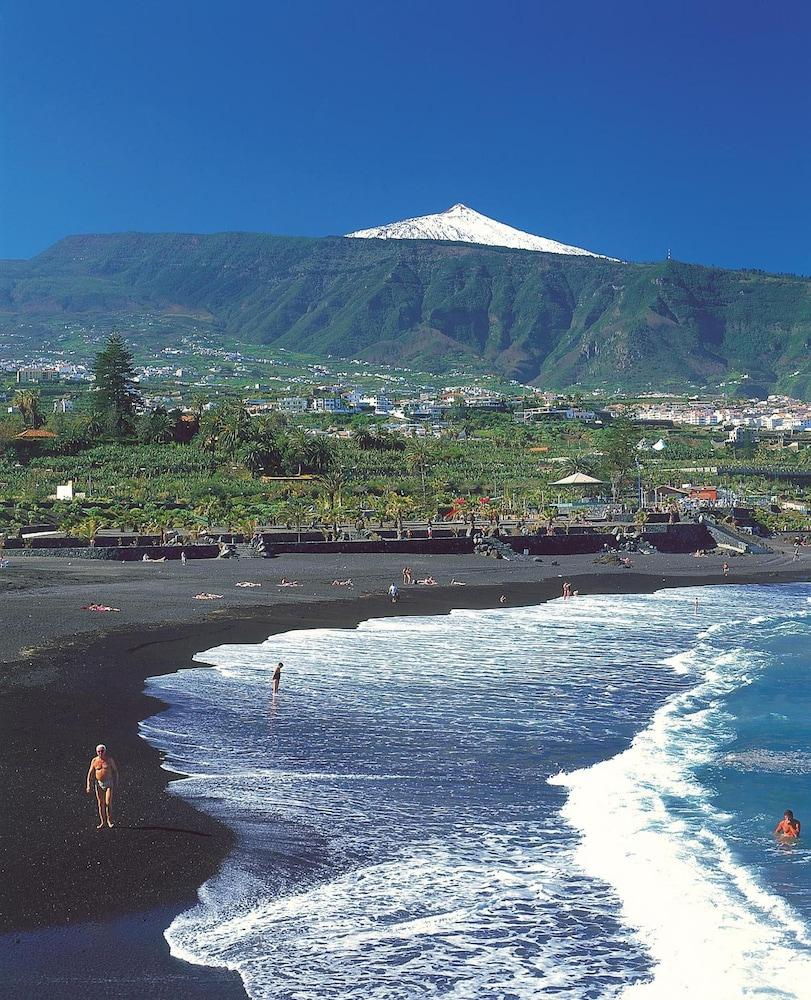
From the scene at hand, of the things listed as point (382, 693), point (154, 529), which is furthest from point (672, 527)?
point (382, 693)

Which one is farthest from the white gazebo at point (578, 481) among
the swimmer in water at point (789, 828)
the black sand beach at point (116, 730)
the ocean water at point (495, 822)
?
the swimmer in water at point (789, 828)

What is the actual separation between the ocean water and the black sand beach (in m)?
0.46

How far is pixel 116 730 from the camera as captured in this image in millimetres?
17844

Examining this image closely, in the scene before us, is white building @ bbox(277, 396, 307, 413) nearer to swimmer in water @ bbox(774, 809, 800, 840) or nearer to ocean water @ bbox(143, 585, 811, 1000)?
ocean water @ bbox(143, 585, 811, 1000)

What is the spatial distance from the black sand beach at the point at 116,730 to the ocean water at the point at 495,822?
46cm

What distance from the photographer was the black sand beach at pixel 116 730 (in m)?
10.3

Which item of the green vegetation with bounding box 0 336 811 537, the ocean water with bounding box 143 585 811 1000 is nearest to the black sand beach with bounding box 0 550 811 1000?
the ocean water with bounding box 143 585 811 1000

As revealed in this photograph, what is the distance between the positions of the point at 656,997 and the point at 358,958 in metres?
2.59

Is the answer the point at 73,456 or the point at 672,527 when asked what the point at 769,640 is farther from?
the point at 73,456

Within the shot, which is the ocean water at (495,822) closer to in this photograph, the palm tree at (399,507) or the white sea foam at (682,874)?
the white sea foam at (682,874)

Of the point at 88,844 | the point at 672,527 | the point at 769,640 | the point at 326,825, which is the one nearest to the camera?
the point at 88,844

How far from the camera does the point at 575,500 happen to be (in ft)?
241

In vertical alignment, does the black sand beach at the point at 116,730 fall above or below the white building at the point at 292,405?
below

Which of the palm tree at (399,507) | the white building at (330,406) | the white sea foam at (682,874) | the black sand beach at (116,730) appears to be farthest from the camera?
the white building at (330,406)
